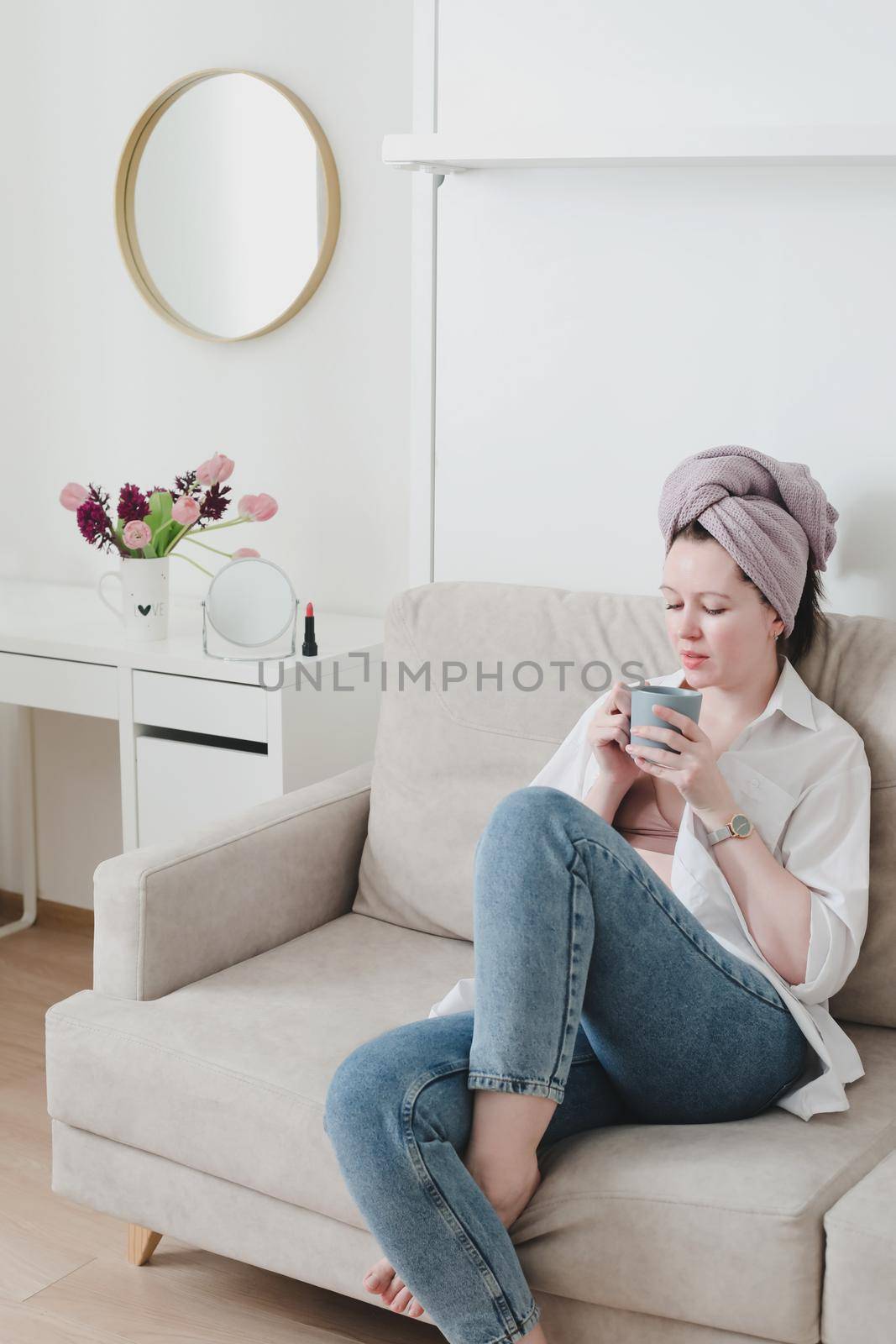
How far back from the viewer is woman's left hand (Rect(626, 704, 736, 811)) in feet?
5.01

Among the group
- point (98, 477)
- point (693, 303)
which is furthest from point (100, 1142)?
point (98, 477)

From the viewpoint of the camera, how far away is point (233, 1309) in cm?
184

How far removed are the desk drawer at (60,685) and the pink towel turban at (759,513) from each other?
1148 mm

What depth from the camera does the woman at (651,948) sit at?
1424mm

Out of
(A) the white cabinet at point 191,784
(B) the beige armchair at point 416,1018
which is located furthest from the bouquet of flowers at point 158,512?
(B) the beige armchair at point 416,1018

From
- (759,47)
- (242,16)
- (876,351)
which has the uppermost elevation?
(242,16)

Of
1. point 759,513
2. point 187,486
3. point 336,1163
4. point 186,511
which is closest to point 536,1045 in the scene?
point 336,1163

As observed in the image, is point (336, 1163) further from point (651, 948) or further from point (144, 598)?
point (144, 598)

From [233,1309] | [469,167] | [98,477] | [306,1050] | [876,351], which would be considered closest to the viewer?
[306,1050]

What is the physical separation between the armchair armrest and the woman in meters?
0.41

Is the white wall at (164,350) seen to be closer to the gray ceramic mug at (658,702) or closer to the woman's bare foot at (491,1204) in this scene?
the gray ceramic mug at (658,702)

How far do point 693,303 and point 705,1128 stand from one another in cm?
119

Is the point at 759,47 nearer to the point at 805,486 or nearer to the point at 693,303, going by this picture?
the point at 693,303

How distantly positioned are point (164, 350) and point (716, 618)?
64.8 inches
